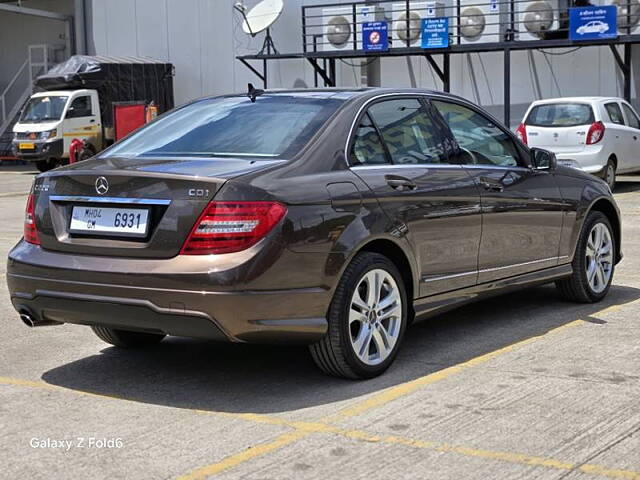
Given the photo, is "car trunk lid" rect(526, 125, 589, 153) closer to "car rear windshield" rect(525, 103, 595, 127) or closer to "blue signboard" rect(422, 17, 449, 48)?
"car rear windshield" rect(525, 103, 595, 127)

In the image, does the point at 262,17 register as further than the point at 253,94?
Yes

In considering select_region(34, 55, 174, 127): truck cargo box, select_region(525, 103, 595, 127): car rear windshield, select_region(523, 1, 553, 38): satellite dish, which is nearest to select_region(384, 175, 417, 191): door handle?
select_region(525, 103, 595, 127): car rear windshield

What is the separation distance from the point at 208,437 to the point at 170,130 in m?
2.13

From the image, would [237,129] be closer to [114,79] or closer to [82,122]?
[82,122]

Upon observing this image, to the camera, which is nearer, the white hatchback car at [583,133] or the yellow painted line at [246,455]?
the yellow painted line at [246,455]

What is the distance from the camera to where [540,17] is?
23328mm

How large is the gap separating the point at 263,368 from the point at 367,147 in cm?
132

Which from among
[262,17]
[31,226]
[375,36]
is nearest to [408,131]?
[31,226]

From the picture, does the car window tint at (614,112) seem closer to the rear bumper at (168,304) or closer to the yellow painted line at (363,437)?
the yellow painted line at (363,437)

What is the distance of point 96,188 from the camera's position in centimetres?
533

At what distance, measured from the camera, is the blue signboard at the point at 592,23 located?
21656 millimetres

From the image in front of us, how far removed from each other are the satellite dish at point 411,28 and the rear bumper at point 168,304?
20614 mm

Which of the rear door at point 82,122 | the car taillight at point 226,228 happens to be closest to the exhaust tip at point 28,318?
the car taillight at point 226,228

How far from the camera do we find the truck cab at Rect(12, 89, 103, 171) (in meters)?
26.6
